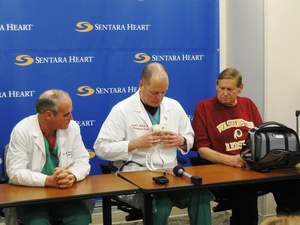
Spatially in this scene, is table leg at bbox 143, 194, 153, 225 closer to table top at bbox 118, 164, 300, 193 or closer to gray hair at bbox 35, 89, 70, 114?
table top at bbox 118, 164, 300, 193

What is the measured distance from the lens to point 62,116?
2582mm

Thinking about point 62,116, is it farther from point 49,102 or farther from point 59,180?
point 59,180

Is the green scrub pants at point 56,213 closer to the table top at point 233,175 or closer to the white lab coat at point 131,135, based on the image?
the white lab coat at point 131,135

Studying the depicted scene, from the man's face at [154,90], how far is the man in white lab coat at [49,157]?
575 millimetres

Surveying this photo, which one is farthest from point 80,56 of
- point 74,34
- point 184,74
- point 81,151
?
point 81,151

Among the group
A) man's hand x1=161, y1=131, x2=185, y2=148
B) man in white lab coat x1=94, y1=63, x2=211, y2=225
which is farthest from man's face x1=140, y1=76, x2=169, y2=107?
man's hand x1=161, y1=131, x2=185, y2=148

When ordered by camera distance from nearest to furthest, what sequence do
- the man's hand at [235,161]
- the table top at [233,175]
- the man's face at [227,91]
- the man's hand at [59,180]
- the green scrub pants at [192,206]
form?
1. the man's hand at [59,180]
2. the table top at [233,175]
3. the green scrub pants at [192,206]
4. the man's hand at [235,161]
5. the man's face at [227,91]

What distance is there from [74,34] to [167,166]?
4.67 ft

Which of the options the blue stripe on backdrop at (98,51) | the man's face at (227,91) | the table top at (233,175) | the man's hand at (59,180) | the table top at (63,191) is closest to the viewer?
the table top at (63,191)

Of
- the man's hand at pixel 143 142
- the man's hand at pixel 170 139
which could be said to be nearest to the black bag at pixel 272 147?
the man's hand at pixel 170 139

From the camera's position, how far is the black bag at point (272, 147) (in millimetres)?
2699

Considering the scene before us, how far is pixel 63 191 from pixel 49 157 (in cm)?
36

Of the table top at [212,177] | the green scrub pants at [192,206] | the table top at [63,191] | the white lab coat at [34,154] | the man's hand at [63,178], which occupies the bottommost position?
the green scrub pants at [192,206]

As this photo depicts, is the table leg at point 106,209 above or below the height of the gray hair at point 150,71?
below
